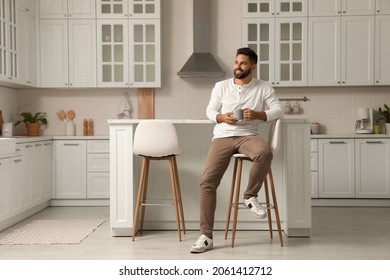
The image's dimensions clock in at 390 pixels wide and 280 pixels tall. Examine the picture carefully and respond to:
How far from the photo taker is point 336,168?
6.32 metres

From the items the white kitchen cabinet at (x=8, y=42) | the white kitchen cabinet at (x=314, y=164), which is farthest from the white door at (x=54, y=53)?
the white kitchen cabinet at (x=314, y=164)

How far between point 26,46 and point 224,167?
3.37 m

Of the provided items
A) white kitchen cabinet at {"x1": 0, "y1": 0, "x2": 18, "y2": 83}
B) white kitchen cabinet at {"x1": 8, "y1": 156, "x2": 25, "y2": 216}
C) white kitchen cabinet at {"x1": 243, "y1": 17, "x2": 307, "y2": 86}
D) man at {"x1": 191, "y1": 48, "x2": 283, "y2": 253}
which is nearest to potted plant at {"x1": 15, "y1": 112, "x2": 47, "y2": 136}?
white kitchen cabinet at {"x1": 0, "y1": 0, "x2": 18, "y2": 83}

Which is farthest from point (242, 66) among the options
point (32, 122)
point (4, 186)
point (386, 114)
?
point (32, 122)

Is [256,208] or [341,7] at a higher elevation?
[341,7]

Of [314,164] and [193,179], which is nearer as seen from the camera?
[193,179]

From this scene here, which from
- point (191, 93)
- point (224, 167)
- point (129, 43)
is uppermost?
point (129, 43)

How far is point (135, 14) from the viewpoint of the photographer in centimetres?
653

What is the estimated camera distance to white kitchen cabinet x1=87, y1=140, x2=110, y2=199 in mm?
6387

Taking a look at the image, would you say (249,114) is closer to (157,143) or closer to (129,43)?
(157,143)

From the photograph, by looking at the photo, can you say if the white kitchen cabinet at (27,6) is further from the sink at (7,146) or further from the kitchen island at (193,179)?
the kitchen island at (193,179)

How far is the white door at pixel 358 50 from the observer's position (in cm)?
646

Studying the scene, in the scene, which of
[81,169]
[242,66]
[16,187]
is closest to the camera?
[242,66]

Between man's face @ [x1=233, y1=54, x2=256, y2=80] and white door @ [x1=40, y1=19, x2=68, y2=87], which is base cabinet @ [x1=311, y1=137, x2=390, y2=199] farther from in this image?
white door @ [x1=40, y1=19, x2=68, y2=87]
